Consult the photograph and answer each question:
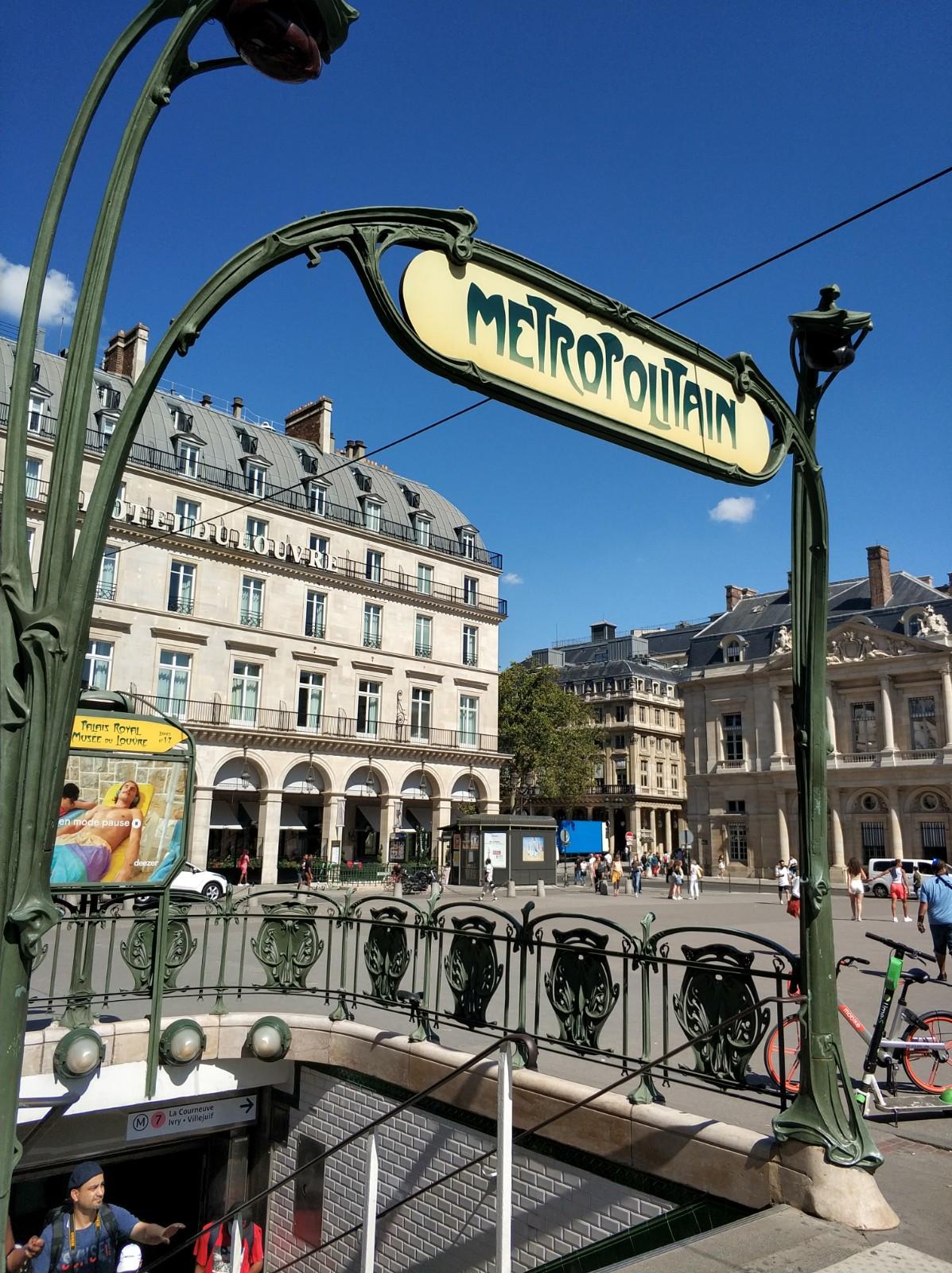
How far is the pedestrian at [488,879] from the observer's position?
36562 mm

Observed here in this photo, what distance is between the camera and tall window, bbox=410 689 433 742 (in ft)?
157

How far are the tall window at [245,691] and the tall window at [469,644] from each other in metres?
12.7

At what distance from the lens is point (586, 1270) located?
6359 millimetres

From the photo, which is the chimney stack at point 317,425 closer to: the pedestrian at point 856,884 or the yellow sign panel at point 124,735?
the pedestrian at point 856,884

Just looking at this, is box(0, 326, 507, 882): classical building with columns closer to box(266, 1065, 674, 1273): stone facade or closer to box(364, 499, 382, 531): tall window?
box(364, 499, 382, 531): tall window

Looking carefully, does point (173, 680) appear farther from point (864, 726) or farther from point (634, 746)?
point (634, 746)

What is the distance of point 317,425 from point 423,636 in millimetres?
12710

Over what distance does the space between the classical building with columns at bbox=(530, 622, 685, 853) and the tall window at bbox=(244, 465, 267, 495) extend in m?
49.8

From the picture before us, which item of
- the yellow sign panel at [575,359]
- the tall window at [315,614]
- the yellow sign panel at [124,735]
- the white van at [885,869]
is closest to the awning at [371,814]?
the tall window at [315,614]

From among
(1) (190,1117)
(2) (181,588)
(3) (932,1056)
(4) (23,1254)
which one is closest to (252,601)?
(2) (181,588)

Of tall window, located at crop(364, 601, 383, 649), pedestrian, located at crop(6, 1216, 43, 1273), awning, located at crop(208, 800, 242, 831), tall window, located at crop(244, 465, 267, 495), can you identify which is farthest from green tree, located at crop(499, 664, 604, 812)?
pedestrian, located at crop(6, 1216, 43, 1273)

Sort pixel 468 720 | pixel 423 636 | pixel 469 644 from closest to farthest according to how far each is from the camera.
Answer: pixel 423 636, pixel 468 720, pixel 469 644

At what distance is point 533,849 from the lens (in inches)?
1594

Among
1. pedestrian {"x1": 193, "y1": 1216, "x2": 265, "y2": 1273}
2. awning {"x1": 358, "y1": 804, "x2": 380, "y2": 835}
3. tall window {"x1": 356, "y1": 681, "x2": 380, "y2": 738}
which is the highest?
tall window {"x1": 356, "y1": 681, "x2": 380, "y2": 738}
